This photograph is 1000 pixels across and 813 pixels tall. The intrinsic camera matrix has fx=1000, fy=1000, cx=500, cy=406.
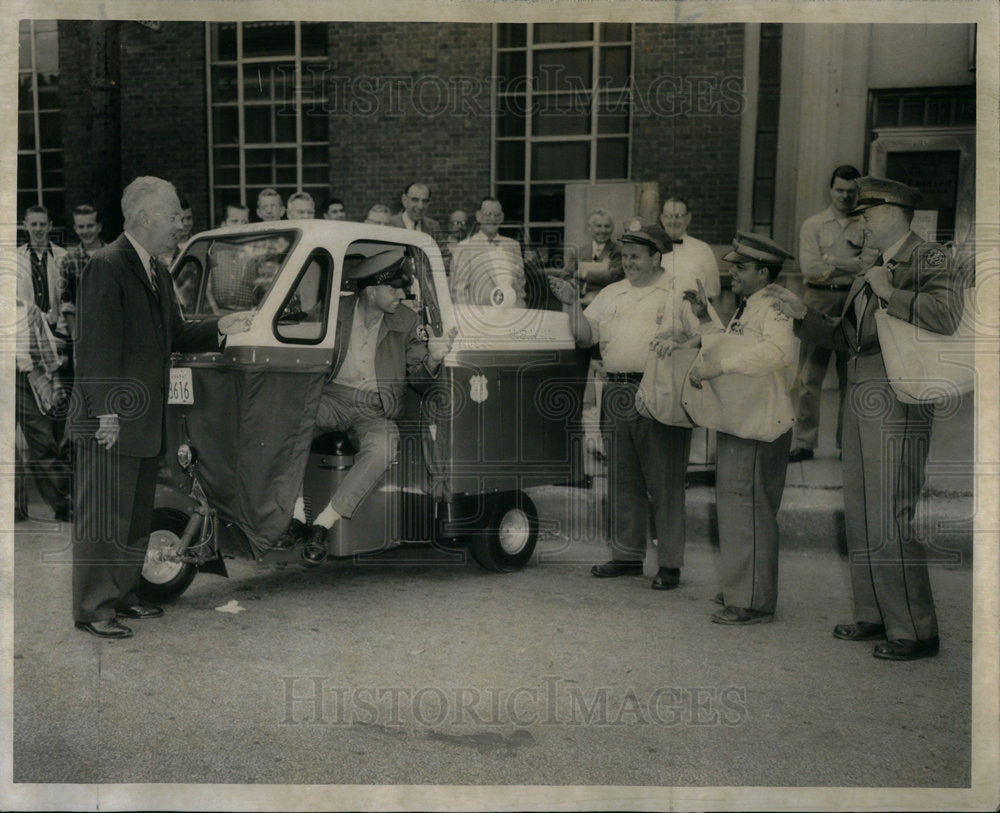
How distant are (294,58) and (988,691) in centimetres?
397

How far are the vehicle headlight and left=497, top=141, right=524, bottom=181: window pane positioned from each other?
209 cm

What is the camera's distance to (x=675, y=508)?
17.3 ft

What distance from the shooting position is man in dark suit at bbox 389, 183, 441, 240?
5406 millimetres

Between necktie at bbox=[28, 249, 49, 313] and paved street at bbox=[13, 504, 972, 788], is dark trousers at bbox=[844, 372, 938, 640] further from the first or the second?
necktie at bbox=[28, 249, 49, 313]

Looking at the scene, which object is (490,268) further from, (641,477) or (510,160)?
(641,477)

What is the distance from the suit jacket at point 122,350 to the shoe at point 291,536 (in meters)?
0.71

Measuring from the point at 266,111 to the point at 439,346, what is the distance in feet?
4.89

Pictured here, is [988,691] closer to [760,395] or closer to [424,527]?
[760,395]

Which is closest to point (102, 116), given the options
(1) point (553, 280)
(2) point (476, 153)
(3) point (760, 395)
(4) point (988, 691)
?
(2) point (476, 153)

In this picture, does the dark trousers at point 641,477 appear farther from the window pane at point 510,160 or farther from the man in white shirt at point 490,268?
the window pane at point 510,160

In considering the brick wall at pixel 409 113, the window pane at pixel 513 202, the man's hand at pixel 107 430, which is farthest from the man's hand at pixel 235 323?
the window pane at pixel 513 202

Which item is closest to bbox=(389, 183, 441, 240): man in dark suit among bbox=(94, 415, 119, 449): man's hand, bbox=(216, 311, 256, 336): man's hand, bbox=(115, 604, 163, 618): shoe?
bbox=(216, 311, 256, 336): man's hand

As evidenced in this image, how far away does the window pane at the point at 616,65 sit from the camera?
4590mm

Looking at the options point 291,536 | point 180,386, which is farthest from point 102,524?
point 291,536
